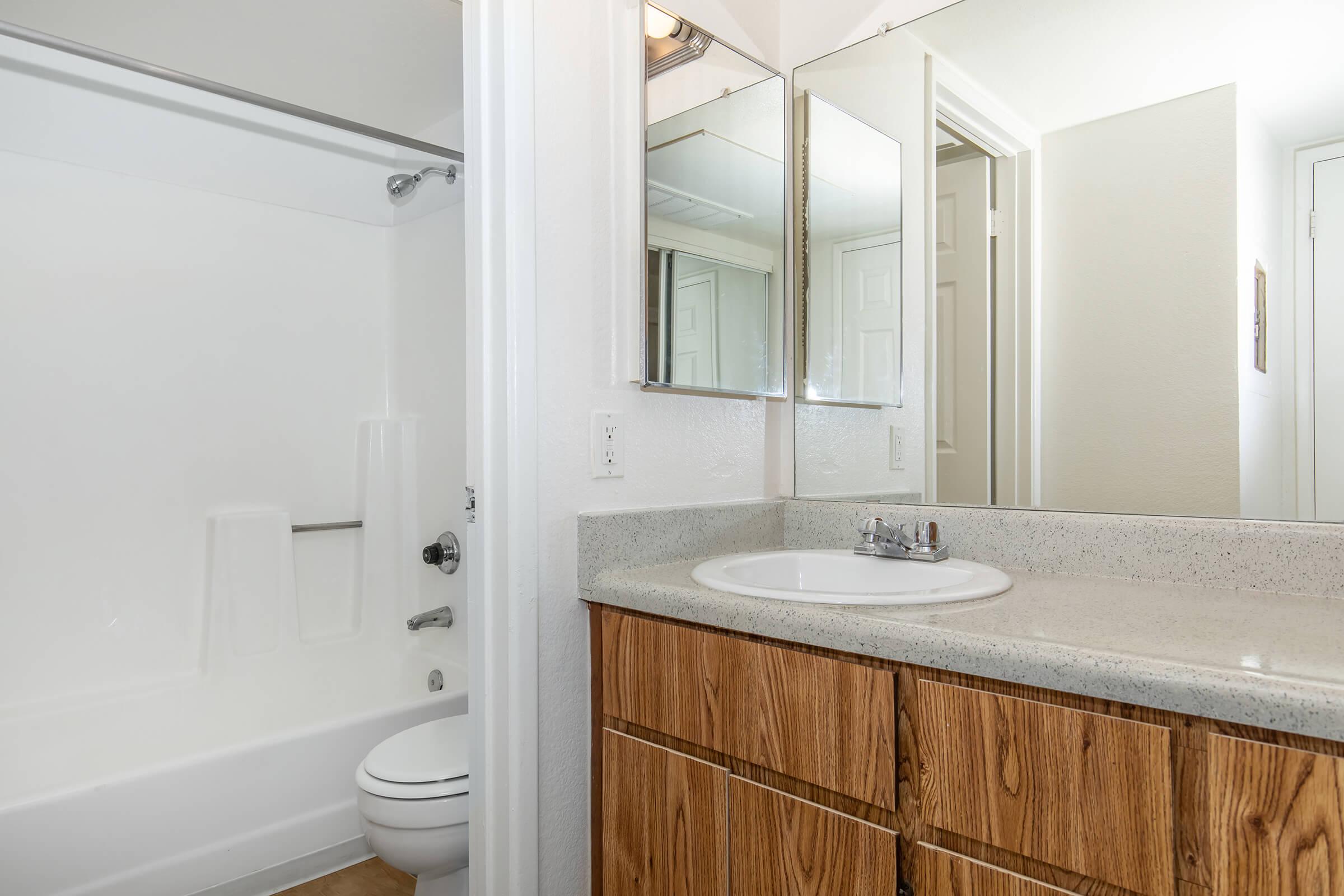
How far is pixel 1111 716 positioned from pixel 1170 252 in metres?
0.83

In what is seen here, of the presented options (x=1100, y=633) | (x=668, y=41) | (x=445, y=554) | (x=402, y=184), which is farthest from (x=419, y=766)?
(x=402, y=184)

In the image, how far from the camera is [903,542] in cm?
133

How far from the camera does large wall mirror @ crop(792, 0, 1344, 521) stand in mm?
1093

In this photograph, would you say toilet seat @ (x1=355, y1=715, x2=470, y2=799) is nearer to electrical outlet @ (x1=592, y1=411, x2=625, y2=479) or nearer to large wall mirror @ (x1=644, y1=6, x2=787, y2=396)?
electrical outlet @ (x1=592, y1=411, x2=625, y2=479)

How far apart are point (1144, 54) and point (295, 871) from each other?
2.51 metres

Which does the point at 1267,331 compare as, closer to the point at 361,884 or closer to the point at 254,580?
the point at 361,884

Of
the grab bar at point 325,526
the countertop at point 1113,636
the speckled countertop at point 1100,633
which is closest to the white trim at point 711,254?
the speckled countertop at point 1100,633

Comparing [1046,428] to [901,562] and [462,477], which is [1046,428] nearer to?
[901,562]

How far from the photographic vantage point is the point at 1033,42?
4.40 ft

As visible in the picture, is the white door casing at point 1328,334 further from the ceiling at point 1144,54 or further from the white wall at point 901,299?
the white wall at point 901,299

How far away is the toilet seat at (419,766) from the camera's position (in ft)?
4.86

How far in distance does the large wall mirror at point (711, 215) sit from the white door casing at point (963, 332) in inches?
13.7

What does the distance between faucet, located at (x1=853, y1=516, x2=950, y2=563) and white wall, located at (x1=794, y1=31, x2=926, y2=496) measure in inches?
6.7

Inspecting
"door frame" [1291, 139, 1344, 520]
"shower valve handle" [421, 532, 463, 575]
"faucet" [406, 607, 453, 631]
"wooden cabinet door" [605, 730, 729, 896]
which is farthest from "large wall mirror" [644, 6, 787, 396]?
"faucet" [406, 607, 453, 631]
